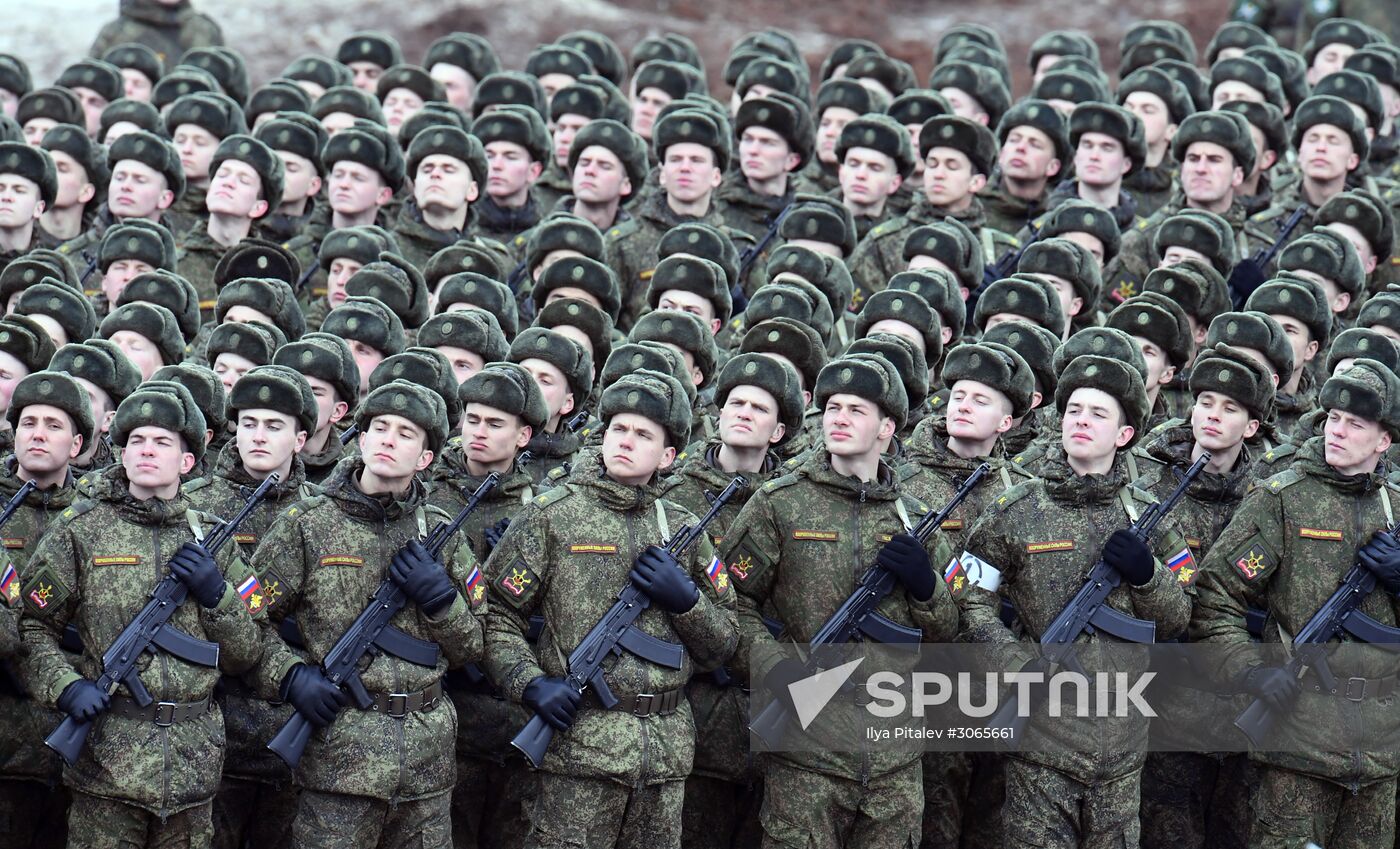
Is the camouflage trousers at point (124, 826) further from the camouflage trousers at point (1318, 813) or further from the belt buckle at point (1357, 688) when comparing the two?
the belt buckle at point (1357, 688)

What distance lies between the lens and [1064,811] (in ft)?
38.3

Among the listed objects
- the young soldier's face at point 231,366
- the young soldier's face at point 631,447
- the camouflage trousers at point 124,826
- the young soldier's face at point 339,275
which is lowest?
the camouflage trousers at point 124,826

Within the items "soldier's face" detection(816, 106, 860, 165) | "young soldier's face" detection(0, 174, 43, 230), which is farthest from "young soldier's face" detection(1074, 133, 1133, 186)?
"young soldier's face" detection(0, 174, 43, 230)

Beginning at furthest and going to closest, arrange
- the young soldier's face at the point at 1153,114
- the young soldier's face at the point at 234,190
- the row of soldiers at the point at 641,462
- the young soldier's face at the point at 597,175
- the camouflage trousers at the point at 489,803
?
the young soldier's face at the point at 1153,114
the young soldier's face at the point at 597,175
the young soldier's face at the point at 234,190
the camouflage trousers at the point at 489,803
the row of soldiers at the point at 641,462

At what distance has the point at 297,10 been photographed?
28.1 m

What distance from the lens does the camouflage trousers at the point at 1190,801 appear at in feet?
42.2

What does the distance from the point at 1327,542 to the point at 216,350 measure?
592cm

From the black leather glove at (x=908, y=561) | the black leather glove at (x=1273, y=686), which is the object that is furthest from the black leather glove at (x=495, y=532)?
the black leather glove at (x=1273, y=686)

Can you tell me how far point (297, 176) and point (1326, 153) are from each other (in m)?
7.29

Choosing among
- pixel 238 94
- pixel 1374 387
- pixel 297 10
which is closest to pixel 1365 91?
pixel 1374 387

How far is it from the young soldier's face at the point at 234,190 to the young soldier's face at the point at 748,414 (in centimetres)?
509

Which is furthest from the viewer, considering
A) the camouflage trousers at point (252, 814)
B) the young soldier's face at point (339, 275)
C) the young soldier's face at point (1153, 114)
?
the young soldier's face at point (1153, 114)

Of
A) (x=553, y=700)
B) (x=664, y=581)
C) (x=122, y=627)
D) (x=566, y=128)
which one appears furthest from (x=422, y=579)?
(x=566, y=128)

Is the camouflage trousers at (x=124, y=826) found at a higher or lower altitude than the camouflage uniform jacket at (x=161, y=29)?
lower
